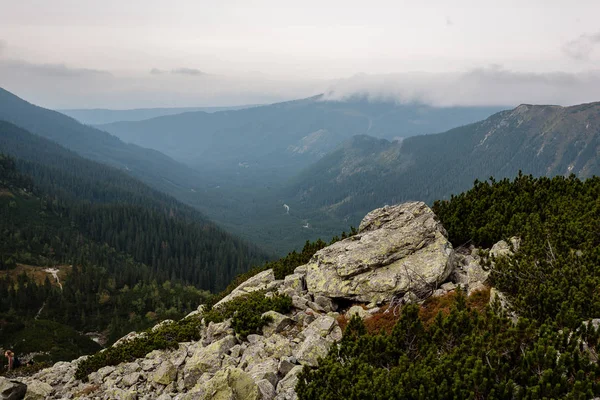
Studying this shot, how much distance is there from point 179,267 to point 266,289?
16355cm

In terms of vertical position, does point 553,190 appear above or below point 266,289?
above

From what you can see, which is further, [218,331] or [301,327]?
[218,331]

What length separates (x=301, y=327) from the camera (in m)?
19.9

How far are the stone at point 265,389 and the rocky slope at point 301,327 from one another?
0.04m

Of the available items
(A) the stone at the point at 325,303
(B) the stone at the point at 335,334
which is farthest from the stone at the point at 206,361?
(A) the stone at the point at 325,303

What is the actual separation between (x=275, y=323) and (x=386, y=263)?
786 centimetres

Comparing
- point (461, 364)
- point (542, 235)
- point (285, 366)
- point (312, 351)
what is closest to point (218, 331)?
point (285, 366)

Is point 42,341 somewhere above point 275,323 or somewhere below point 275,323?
below

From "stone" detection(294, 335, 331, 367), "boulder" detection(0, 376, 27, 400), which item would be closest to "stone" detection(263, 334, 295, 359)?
"stone" detection(294, 335, 331, 367)

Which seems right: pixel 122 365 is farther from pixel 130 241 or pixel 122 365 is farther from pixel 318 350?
pixel 130 241

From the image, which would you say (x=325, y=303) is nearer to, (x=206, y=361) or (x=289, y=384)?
(x=206, y=361)

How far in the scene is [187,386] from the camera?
17.7m

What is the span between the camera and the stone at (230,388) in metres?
14.1

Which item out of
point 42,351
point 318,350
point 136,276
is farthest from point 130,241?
point 318,350
